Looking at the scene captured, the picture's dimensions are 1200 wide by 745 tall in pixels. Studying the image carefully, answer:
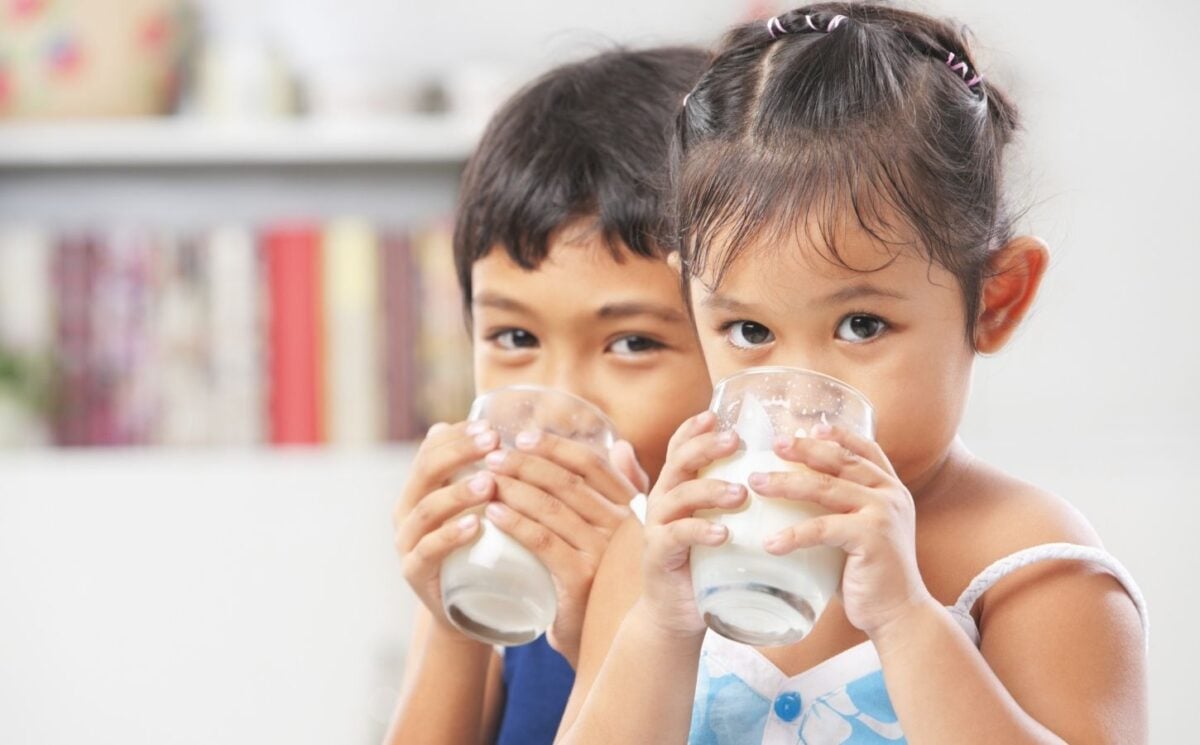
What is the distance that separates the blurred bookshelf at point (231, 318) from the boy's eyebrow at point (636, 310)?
130cm

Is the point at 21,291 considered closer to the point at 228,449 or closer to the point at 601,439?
the point at 228,449

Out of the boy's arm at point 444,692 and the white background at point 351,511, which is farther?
the white background at point 351,511

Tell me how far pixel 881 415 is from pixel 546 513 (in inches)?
10.1

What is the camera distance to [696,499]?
33.7 inches

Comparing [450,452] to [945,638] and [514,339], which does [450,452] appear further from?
[945,638]

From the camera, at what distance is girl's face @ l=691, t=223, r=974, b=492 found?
952 millimetres

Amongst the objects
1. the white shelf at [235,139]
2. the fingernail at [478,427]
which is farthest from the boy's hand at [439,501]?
the white shelf at [235,139]

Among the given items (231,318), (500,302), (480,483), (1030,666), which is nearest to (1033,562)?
(1030,666)

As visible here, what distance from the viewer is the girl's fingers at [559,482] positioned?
1.11 meters

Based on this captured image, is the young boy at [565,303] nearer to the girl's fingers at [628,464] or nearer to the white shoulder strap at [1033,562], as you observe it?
the girl's fingers at [628,464]

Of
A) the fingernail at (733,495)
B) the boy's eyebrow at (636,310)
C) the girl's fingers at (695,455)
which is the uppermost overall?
the boy's eyebrow at (636,310)

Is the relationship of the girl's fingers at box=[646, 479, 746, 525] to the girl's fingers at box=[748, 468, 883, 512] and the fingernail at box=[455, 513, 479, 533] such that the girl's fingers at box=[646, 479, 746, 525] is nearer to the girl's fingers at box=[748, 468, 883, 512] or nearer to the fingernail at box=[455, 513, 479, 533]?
the girl's fingers at box=[748, 468, 883, 512]

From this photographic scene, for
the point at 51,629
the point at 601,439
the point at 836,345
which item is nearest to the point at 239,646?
the point at 51,629

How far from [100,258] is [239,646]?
2.28ft
